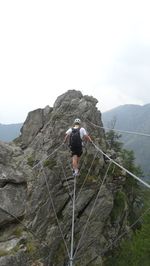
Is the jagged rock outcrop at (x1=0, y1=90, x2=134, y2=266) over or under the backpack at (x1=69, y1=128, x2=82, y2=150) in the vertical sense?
under

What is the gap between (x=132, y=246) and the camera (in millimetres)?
36312

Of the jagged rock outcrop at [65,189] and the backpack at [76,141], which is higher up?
the backpack at [76,141]

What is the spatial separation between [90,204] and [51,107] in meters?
11.5

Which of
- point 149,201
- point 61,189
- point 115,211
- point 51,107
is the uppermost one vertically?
point 51,107

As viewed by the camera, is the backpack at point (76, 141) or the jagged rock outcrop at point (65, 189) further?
the jagged rock outcrop at point (65, 189)

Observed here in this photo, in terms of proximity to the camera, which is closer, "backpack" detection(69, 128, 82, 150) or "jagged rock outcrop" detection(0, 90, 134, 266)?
"backpack" detection(69, 128, 82, 150)

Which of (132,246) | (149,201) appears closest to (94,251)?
(132,246)

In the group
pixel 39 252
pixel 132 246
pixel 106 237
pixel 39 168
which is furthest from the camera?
pixel 132 246

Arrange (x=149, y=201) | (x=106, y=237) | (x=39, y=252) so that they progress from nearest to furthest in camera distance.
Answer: (x=39, y=252), (x=106, y=237), (x=149, y=201)

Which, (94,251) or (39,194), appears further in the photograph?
(94,251)

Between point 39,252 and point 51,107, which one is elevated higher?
point 51,107

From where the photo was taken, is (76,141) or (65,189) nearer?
(76,141)

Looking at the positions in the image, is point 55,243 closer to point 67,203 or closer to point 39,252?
point 67,203

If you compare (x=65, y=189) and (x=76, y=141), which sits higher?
(x=76, y=141)
